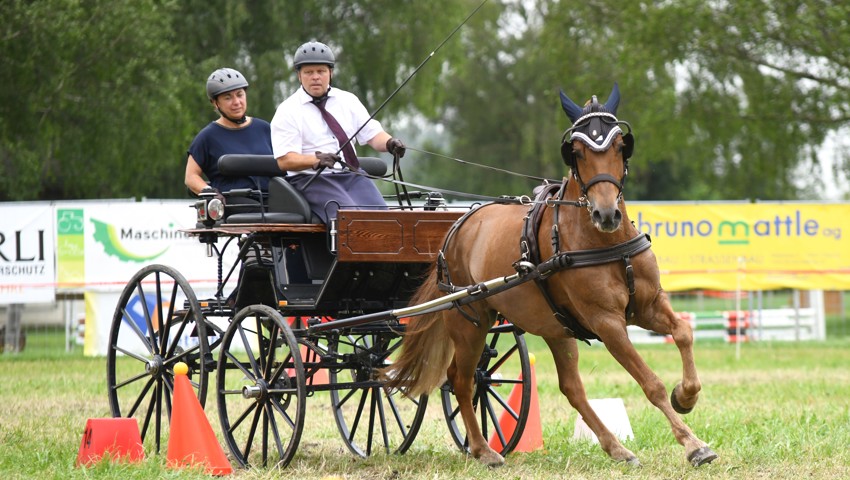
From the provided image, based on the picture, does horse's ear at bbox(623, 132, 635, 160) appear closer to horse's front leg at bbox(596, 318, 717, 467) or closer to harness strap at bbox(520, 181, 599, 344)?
harness strap at bbox(520, 181, 599, 344)

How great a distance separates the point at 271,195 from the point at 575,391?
84.8 inches

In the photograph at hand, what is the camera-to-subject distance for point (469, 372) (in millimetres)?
7117

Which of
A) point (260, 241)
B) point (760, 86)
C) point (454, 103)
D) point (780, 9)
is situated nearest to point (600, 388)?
point (260, 241)

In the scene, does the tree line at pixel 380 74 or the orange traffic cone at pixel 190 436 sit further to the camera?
the tree line at pixel 380 74

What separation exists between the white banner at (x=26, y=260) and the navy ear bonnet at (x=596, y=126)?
418 inches

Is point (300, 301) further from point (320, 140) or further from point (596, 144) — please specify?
point (596, 144)

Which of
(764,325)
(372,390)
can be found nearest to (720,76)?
(764,325)

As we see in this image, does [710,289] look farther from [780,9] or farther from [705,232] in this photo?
[780,9]

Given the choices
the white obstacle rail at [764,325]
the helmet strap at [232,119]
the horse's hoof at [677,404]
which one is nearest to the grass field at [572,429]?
the horse's hoof at [677,404]

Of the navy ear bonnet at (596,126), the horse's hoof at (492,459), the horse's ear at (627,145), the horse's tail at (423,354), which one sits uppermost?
the navy ear bonnet at (596,126)

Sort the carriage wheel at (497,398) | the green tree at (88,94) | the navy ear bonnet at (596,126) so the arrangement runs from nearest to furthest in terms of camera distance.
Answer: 1. the navy ear bonnet at (596,126)
2. the carriage wheel at (497,398)
3. the green tree at (88,94)

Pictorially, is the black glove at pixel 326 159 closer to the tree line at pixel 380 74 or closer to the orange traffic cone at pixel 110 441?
the orange traffic cone at pixel 110 441

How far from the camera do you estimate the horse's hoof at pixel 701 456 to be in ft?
19.0

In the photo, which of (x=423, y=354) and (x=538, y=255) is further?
(x=423, y=354)
